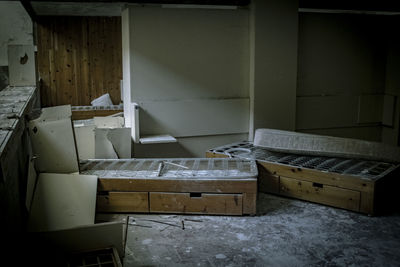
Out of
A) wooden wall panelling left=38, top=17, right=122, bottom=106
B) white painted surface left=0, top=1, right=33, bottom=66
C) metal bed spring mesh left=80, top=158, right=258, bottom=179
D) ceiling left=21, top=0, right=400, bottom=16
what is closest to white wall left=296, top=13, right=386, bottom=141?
ceiling left=21, top=0, right=400, bottom=16

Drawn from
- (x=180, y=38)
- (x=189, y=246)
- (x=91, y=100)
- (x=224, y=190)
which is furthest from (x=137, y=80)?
(x=91, y=100)

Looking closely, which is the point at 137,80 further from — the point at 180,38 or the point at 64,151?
the point at 64,151

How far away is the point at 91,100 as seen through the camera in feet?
29.3

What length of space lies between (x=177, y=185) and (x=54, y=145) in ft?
3.71

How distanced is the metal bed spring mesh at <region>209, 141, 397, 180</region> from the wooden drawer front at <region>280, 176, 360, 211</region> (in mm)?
163

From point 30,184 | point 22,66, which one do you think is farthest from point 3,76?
point 30,184

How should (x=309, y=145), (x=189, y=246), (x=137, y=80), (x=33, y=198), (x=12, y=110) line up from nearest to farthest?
(x=189, y=246) < (x=33, y=198) < (x=12, y=110) < (x=309, y=145) < (x=137, y=80)

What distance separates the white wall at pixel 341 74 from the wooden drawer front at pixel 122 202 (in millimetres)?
2946

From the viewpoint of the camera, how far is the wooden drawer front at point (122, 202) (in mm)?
3895

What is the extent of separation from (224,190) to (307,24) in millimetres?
3106

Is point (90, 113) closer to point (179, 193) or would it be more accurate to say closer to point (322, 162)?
point (179, 193)

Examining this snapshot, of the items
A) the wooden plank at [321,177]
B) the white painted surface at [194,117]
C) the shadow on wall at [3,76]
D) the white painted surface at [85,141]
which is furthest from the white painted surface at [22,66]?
the wooden plank at [321,177]

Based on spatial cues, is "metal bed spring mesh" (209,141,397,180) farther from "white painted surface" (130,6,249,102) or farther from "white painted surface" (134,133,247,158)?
"white painted surface" (130,6,249,102)

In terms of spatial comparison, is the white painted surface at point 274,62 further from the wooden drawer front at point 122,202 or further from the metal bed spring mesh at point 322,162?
the wooden drawer front at point 122,202
